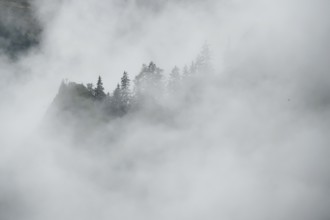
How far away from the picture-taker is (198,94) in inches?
2928

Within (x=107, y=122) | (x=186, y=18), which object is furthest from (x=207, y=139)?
(x=186, y=18)

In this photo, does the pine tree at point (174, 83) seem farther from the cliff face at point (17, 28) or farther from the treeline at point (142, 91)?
the cliff face at point (17, 28)

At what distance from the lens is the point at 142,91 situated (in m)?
72.8

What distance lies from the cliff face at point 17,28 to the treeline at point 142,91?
3130 inches

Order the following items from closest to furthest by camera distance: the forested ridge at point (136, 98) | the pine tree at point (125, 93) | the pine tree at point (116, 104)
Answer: the forested ridge at point (136, 98)
the pine tree at point (116, 104)
the pine tree at point (125, 93)

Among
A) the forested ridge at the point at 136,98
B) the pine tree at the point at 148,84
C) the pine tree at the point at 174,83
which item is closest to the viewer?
the forested ridge at the point at 136,98

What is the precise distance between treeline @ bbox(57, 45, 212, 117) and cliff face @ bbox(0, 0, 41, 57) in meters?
79.5

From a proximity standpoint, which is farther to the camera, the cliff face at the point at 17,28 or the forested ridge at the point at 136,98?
the cliff face at the point at 17,28

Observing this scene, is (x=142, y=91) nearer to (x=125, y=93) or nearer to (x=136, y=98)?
(x=136, y=98)

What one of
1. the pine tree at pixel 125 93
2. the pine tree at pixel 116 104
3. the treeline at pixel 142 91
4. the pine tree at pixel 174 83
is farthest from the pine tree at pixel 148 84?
the pine tree at pixel 116 104

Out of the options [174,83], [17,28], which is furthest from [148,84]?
[17,28]

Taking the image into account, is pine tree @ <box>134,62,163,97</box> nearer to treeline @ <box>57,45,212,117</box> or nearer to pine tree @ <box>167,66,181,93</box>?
treeline @ <box>57,45,212,117</box>

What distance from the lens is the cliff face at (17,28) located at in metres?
144

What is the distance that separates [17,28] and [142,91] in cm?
9007
